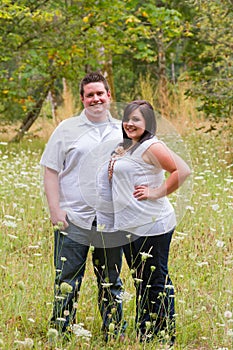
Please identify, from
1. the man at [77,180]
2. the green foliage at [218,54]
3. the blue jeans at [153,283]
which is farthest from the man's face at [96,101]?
the green foliage at [218,54]

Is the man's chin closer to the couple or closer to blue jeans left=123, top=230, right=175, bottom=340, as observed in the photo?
the couple

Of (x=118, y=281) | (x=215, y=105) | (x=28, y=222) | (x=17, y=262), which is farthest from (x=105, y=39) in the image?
(x=118, y=281)

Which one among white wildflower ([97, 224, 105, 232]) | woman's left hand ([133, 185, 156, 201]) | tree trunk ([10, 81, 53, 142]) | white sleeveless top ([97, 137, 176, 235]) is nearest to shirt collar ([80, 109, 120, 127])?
white sleeveless top ([97, 137, 176, 235])

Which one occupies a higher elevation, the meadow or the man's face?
the man's face

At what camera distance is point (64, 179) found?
3.45 metres

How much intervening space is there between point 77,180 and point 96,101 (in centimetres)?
42

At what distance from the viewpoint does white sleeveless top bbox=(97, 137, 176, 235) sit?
A: 3199 millimetres

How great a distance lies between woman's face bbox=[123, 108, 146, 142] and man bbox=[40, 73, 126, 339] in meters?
0.10

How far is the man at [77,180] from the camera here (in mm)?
3334

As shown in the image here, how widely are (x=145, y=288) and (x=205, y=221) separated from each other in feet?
8.27

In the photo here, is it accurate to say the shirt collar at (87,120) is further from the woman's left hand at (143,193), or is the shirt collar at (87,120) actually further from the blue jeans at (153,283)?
the blue jeans at (153,283)

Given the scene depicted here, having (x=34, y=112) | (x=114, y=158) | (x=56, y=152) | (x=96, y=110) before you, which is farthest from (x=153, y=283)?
(x=34, y=112)

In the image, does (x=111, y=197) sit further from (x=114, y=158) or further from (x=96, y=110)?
(x=96, y=110)

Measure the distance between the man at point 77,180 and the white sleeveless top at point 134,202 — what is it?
0.31 feet
